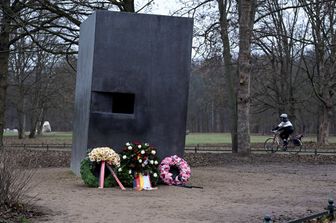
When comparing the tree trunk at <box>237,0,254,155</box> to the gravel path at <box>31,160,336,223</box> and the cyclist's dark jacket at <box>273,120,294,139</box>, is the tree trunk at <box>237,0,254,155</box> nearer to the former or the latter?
the gravel path at <box>31,160,336,223</box>

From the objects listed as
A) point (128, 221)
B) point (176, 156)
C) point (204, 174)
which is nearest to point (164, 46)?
point (176, 156)

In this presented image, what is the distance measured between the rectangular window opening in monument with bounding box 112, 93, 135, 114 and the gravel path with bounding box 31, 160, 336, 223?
2449 mm

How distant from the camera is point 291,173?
19.7 meters

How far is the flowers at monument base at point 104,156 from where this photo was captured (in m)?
14.3

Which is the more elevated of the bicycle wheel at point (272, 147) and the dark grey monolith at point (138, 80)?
the dark grey monolith at point (138, 80)

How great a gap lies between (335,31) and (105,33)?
82.3ft

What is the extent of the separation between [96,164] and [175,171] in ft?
7.80

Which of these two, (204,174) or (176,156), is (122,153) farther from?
(204,174)

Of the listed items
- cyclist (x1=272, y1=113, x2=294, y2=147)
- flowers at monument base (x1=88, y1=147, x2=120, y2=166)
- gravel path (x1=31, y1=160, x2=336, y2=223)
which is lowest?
gravel path (x1=31, y1=160, x2=336, y2=223)

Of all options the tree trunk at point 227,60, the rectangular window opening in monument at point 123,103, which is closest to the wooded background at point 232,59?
the tree trunk at point 227,60

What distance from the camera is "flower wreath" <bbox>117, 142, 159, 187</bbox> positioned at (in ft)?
47.6

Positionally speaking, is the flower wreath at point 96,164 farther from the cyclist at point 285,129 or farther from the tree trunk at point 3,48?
the cyclist at point 285,129

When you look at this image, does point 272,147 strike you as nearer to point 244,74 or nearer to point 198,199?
point 244,74

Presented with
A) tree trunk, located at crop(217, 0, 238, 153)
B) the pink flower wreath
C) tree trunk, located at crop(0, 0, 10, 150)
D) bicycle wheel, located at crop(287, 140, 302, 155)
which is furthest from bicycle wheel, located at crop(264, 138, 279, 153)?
the pink flower wreath
